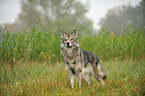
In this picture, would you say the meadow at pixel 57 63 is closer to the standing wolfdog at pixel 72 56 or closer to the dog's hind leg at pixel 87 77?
the dog's hind leg at pixel 87 77

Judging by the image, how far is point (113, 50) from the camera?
273 inches

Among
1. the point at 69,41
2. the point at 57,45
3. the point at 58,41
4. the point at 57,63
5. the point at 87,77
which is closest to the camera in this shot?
the point at 69,41

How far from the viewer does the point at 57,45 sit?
19.1 ft

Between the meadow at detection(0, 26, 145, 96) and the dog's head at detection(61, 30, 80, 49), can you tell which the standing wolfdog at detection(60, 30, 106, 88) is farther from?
the meadow at detection(0, 26, 145, 96)

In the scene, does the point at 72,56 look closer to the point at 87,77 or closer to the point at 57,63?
the point at 87,77

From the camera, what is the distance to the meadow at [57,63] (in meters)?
3.26

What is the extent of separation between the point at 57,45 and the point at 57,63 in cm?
114

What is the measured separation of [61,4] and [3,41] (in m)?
21.0

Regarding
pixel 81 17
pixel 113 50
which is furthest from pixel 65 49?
pixel 81 17

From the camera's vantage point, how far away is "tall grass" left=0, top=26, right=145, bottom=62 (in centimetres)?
530

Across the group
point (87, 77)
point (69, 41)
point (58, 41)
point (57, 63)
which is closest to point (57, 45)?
point (58, 41)

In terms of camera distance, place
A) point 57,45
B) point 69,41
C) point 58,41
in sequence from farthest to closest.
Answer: point 57,45
point 58,41
point 69,41

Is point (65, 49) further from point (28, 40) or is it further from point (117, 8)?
point (117, 8)

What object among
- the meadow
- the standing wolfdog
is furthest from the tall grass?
the standing wolfdog
